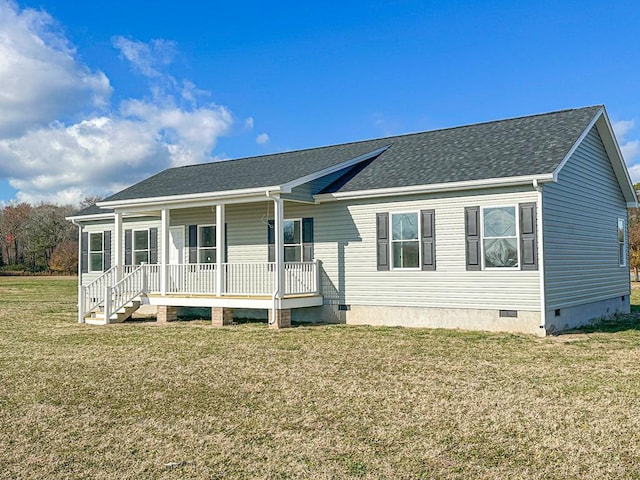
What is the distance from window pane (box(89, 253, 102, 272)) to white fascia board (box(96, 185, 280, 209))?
14.1ft

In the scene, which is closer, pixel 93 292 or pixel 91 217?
pixel 93 292

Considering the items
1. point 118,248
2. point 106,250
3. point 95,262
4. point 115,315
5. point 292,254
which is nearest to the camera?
point 292,254

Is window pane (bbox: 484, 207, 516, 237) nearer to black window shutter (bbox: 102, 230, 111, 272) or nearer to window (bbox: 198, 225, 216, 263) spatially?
window (bbox: 198, 225, 216, 263)

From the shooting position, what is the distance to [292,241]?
16.1 m

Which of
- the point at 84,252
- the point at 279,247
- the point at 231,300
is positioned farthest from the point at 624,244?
the point at 84,252

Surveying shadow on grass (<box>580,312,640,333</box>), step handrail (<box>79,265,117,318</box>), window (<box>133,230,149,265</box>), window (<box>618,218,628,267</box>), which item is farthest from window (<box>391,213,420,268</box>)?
window (<box>133,230,149,265</box>)

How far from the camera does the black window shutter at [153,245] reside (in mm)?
19391

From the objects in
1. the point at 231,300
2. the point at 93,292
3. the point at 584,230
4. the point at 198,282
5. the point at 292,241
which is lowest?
the point at 231,300

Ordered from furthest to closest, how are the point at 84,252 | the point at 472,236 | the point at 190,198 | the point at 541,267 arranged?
the point at 84,252 → the point at 190,198 → the point at 472,236 → the point at 541,267

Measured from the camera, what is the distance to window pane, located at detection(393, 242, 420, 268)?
14.1 metres

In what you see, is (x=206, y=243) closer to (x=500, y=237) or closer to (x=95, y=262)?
(x=95, y=262)

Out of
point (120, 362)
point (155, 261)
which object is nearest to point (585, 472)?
point (120, 362)

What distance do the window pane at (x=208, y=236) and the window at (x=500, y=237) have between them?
8203 mm

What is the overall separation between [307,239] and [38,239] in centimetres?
5466
